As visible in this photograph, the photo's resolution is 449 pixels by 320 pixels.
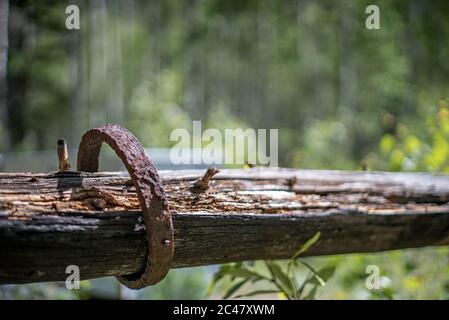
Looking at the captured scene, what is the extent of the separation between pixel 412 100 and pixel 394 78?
37.4 inches

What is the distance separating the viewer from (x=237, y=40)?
82.5 feet

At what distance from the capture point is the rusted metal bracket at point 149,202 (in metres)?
1.33

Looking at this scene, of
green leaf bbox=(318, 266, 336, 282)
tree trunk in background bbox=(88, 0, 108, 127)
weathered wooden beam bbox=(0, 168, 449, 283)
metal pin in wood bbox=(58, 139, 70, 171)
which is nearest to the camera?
weathered wooden beam bbox=(0, 168, 449, 283)

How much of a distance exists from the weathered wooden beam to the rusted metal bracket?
0.04 metres

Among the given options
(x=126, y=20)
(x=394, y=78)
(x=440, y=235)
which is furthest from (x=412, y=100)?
(x=440, y=235)

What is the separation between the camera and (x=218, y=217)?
5.01 feet

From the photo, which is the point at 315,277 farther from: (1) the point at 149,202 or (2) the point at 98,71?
(2) the point at 98,71

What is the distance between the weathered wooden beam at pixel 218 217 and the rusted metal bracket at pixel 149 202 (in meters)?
0.04

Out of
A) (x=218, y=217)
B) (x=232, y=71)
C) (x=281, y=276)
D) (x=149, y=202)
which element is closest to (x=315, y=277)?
(x=281, y=276)

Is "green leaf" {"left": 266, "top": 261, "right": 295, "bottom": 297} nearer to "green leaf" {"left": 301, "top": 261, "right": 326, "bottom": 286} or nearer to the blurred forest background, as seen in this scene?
"green leaf" {"left": 301, "top": 261, "right": 326, "bottom": 286}

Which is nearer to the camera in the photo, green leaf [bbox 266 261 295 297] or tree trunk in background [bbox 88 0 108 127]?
green leaf [bbox 266 261 295 297]

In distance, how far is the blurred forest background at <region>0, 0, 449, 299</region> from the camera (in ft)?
45.9

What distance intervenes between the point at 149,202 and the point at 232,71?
84.8 ft

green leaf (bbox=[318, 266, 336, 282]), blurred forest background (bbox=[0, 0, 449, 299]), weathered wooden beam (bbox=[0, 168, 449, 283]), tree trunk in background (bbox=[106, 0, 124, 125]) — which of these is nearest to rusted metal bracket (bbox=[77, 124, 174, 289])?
weathered wooden beam (bbox=[0, 168, 449, 283])
